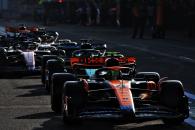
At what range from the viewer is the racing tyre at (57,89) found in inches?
415

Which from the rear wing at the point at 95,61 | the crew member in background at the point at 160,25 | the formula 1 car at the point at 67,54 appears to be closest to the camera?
the rear wing at the point at 95,61

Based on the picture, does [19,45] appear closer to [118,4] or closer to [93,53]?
[93,53]

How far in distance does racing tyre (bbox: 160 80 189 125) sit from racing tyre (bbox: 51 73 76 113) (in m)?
1.57

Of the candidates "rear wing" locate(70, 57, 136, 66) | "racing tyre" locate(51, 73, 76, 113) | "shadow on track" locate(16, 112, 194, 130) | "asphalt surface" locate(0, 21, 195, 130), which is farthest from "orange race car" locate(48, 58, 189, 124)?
"rear wing" locate(70, 57, 136, 66)

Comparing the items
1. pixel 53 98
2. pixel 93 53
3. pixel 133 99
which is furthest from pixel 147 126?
pixel 93 53

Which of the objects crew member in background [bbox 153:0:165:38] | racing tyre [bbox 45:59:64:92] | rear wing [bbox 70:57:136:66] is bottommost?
crew member in background [bbox 153:0:165:38]

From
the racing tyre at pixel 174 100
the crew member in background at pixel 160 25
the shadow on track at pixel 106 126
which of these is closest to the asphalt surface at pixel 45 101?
the shadow on track at pixel 106 126

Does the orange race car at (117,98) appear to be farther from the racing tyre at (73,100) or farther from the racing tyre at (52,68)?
the racing tyre at (52,68)

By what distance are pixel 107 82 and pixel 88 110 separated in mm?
932

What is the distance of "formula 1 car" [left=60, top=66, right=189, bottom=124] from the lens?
908 cm

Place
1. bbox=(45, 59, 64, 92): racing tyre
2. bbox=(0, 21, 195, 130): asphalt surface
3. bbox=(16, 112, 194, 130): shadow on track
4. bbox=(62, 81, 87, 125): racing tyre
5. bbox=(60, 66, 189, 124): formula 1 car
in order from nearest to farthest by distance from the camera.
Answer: bbox=(60, 66, 189, 124): formula 1 car → bbox=(62, 81, 87, 125): racing tyre → bbox=(16, 112, 194, 130): shadow on track → bbox=(0, 21, 195, 130): asphalt surface → bbox=(45, 59, 64, 92): racing tyre

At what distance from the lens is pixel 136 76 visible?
36.7ft

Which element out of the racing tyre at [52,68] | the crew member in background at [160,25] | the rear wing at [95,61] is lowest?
the crew member in background at [160,25]

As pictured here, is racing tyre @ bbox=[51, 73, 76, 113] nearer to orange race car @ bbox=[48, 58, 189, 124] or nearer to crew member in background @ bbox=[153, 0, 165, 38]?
orange race car @ bbox=[48, 58, 189, 124]
